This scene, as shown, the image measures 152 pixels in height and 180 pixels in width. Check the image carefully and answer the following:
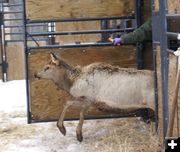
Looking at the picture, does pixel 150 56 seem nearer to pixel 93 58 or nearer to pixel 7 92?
pixel 93 58

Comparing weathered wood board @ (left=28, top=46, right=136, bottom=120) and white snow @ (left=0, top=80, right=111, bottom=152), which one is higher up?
weathered wood board @ (left=28, top=46, right=136, bottom=120)

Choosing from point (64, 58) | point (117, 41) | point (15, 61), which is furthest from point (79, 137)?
point (15, 61)

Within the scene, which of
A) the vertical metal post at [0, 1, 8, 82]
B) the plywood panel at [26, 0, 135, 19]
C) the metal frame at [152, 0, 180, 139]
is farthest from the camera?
the vertical metal post at [0, 1, 8, 82]

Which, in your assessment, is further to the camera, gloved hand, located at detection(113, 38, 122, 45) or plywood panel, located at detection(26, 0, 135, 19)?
plywood panel, located at detection(26, 0, 135, 19)

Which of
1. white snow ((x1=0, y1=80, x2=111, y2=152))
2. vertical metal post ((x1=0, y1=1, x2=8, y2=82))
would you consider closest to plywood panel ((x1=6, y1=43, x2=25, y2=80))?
vertical metal post ((x1=0, y1=1, x2=8, y2=82))

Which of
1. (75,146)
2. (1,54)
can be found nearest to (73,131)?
(75,146)

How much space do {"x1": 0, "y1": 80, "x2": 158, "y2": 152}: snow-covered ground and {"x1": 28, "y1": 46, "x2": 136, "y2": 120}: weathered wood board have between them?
0.85 feet

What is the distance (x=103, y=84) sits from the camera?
18.1 ft

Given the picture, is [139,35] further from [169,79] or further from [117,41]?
[169,79]

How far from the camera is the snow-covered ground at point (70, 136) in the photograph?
546 centimetres

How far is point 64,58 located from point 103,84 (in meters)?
0.99

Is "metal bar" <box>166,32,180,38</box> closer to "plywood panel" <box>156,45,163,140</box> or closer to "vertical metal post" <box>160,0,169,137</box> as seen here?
"vertical metal post" <box>160,0,169,137</box>

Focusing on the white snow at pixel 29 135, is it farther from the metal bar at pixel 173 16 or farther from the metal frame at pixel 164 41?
the metal bar at pixel 173 16

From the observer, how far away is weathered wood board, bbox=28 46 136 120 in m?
6.27
